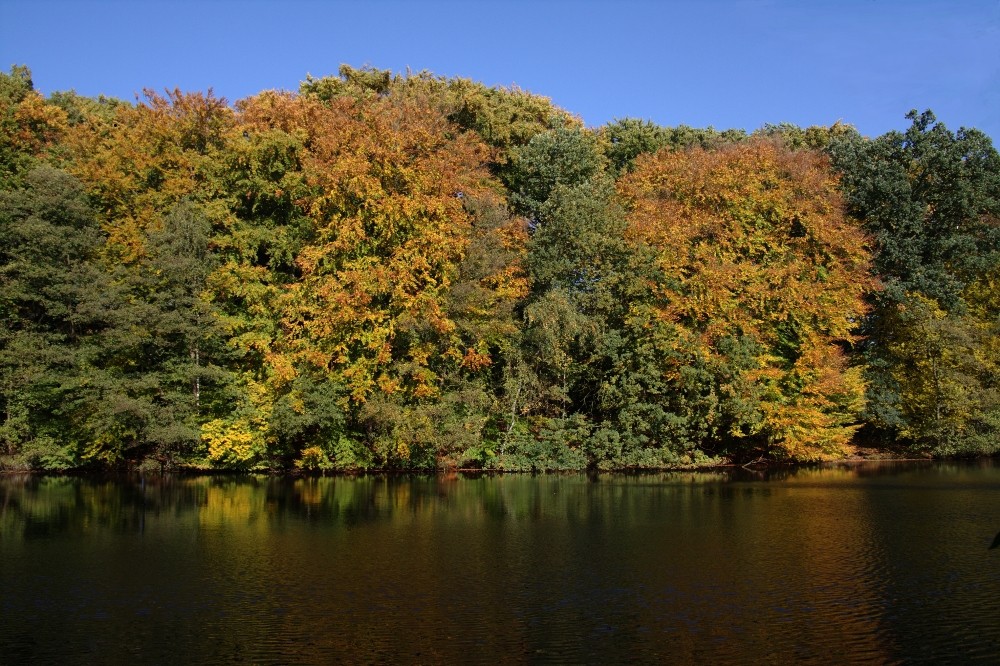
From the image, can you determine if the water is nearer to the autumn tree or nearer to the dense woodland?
the dense woodland

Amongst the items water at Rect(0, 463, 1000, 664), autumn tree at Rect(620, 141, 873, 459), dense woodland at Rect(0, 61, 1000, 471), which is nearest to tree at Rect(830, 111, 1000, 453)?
dense woodland at Rect(0, 61, 1000, 471)

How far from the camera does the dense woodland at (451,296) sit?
33.7 metres

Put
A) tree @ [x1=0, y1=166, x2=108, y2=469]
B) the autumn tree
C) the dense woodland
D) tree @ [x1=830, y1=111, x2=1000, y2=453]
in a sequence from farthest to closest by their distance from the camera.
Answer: tree @ [x1=830, y1=111, x2=1000, y2=453] → the autumn tree → the dense woodland → tree @ [x1=0, y1=166, x2=108, y2=469]

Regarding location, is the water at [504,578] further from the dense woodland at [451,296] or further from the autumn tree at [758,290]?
the autumn tree at [758,290]

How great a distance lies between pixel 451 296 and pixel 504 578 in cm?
1970

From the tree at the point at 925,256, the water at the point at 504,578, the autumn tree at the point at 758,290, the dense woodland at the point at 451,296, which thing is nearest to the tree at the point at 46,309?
the dense woodland at the point at 451,296

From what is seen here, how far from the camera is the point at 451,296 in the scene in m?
35.2

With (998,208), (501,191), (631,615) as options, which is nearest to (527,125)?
(501,191)

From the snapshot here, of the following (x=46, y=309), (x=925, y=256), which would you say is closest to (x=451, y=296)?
(x=46, y=309)

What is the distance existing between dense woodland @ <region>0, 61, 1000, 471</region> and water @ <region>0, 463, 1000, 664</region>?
22.9 feet

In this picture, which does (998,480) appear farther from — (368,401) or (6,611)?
(6,611)

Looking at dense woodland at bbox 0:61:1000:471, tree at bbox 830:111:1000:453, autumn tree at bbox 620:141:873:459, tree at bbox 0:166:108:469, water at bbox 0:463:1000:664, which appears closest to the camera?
water at bbox 0:463:1000:664

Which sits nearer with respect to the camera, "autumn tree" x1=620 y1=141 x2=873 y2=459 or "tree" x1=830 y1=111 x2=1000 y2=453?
"autumn tree" x1=620 y1=141 x2=873 y2=459

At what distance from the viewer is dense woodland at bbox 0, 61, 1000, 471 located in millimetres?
33719
